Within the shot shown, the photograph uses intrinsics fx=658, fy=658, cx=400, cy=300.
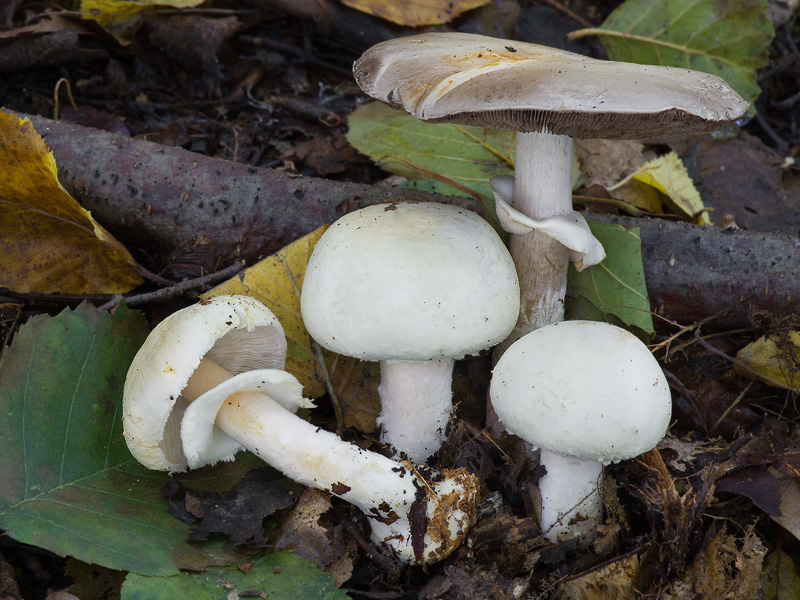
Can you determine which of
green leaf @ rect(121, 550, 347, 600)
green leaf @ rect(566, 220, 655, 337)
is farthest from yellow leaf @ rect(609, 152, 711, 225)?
green leaf @ rect(121, 550, 347, 600)

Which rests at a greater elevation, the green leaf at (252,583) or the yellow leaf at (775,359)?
the yellow leaf at (775,359)

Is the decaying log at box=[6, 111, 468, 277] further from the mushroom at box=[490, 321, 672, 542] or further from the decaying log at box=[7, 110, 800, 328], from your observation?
the mushroom at box=[490, 321, 672, 542]

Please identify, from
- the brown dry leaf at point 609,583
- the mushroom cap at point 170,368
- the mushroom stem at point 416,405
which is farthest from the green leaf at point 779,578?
the mushroom cap at point 170,368

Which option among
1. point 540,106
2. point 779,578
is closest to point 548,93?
point 540,106

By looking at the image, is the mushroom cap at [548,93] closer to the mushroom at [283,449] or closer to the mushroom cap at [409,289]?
the mushroom cap at [409,289]

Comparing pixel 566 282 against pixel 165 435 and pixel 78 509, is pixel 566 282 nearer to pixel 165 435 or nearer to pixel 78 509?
pixel 165 435

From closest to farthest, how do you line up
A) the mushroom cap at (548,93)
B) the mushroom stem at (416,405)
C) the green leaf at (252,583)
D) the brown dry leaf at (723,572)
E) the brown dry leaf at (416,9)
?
the mushroom cap at (548,93)
the green leaf at (252,583)
the brown dry leaf at (723,572)
the mushroom stem at (416,405)
the brown dry leaf at (416,9)

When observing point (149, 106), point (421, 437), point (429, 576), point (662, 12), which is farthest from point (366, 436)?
point (662, 12)
